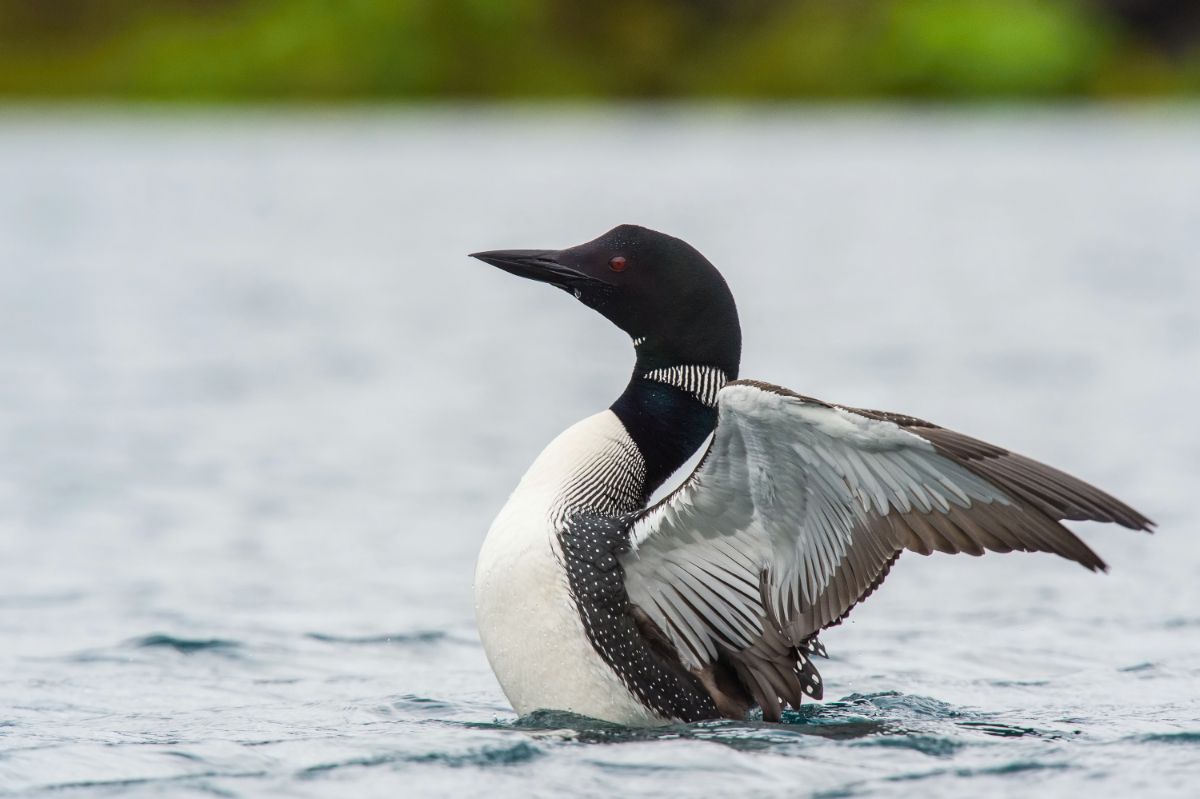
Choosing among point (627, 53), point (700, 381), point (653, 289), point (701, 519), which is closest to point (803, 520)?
point (701, 519)

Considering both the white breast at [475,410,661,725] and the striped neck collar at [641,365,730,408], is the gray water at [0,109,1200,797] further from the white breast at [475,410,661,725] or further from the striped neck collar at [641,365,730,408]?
the striped neck collar at [641,365,730,408]

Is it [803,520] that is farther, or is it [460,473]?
[460,473]

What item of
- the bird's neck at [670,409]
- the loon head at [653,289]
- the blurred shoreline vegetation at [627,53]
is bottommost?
Answer: the bird's neck at [670,409]

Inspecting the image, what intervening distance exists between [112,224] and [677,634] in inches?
891

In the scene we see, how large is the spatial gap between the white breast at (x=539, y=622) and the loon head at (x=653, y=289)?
0.47 m

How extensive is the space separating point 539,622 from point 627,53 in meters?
52.2

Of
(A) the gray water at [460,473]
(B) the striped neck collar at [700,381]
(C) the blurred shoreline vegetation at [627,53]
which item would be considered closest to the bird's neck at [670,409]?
(B) the striped neck collar at [700,381]

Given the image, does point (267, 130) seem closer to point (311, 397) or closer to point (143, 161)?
point (143, 161)

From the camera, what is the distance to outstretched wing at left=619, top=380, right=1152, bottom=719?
4.14 metres

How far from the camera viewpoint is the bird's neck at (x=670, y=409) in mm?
4883

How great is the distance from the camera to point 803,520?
448 centimetres

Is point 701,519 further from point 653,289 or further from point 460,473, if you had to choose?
point 460,473

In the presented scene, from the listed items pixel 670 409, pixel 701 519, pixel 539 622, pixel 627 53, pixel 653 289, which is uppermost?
pixel 627 53

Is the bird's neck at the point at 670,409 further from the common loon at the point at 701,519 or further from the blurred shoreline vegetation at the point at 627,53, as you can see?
the blurred shoreline vegetation at the point at 627,53
